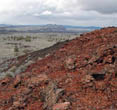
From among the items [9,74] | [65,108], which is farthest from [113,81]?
[9,74]

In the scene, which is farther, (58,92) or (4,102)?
(4,102)

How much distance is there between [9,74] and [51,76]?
6549mm

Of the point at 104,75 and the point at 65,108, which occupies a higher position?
the point at 104,75

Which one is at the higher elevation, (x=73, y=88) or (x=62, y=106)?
(x=73, y=88)

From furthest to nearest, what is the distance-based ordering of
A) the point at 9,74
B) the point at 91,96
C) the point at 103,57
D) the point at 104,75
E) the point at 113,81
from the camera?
the point at 9,74 → the point at 103,57 → the point at 104,75 → the point at 113,81 → the point at 91,96

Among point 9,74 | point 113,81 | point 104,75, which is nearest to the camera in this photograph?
point 113,81

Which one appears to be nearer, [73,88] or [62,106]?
[62,106]

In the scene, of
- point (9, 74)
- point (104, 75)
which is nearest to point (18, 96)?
point (104, 75)

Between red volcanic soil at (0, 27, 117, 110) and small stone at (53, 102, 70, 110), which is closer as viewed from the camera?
small stone at (53, 102, 70, 110)

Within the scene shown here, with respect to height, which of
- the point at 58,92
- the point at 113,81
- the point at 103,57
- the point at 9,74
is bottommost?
the point at 9,74

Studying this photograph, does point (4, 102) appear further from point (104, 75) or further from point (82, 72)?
point (104, 75)

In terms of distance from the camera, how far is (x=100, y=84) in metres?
7.79

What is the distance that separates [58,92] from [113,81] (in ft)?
8.19

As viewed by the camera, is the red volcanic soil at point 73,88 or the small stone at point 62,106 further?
the red volcanic soil at point 73,88
